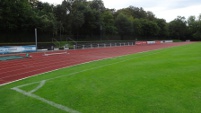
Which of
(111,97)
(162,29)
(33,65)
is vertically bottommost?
(33,65)

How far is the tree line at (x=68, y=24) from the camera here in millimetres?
35781

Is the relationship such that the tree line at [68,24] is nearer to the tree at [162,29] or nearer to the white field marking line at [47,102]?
the tree at [162,29]

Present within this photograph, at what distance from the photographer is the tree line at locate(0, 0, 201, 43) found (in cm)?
3578

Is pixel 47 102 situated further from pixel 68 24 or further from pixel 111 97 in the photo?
pixel 68 24

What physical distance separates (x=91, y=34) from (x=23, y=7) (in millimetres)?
22499

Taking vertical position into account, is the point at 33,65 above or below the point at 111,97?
below

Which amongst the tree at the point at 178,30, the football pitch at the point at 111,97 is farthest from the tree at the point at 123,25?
the football pitch at the point at 111,97

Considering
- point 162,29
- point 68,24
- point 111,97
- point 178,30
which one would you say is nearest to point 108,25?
point 68,24

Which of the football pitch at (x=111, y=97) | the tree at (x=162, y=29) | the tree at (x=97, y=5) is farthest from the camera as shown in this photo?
the tree at (x=162, y=29)

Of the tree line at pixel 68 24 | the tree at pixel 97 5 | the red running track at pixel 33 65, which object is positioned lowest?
the red running track at pixel 33 65

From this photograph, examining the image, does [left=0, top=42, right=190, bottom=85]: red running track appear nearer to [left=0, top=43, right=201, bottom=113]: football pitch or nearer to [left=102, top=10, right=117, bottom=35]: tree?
[left=0, top=43, right=201, bottom=113]: football pitch

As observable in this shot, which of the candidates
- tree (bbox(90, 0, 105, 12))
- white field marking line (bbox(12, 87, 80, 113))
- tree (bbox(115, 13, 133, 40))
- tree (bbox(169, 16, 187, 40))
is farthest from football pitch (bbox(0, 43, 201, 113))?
tree (bbox(169, 16, 187, 40))

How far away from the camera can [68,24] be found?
5128cm

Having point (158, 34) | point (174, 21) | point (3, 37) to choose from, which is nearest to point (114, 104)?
point (3, 37)
